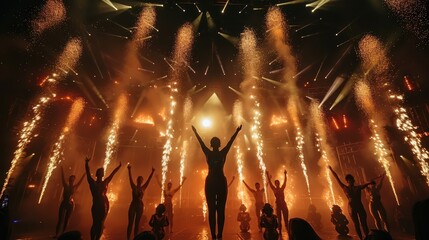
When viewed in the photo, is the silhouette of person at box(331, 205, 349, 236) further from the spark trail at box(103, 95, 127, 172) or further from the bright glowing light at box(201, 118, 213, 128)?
the spark trail at box(103, 95, 127, 172)

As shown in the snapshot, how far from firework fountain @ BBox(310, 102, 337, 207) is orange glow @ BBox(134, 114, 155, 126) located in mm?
17576

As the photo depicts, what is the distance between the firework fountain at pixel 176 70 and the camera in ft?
58.1

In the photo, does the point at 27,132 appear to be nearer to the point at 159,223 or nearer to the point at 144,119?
the point at 144,119

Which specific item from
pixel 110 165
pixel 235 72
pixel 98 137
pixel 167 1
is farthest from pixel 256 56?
pixel 110 165

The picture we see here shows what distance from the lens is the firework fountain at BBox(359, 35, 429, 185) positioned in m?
13.2

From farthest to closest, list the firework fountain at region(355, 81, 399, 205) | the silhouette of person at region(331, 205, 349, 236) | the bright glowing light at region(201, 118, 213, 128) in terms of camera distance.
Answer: the bright glowing light at region(201, 118, 213, 128)
the firework fountain at region(355, 81, 399, 205)
the silhouette of person at region(331, 205, 349, 236)

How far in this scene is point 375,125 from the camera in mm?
16016

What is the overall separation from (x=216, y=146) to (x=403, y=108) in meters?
16.6

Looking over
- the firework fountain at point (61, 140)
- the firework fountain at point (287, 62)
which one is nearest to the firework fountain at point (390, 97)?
the firework fountain at point (287, 62)

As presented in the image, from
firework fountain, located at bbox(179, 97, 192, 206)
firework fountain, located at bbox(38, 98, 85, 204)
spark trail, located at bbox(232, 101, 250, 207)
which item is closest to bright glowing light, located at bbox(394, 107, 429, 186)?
spark trail, located at bbox(232, 101, 250, 207)

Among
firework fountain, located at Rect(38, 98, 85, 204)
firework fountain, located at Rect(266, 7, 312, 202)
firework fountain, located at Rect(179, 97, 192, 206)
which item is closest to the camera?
firework fountain, located at Rect(266, 7, 312, 202)

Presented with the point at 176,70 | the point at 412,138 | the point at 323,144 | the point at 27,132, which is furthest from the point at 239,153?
the point at 27,132

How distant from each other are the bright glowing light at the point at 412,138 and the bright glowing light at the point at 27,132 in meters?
26.0

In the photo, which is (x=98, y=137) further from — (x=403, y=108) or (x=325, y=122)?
(x=403, y=108)
